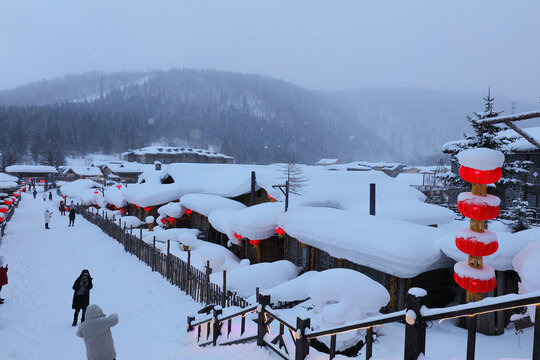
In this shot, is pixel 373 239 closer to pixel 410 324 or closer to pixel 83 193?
pixel 410 324

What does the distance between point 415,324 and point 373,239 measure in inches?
268

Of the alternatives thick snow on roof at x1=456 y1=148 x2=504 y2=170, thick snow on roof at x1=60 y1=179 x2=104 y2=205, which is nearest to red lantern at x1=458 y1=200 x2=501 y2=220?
thick snow on roof at x1=456 y1=148 x2=504 y2=170

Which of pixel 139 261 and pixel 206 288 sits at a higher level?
pixel 206 288

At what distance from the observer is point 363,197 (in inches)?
630

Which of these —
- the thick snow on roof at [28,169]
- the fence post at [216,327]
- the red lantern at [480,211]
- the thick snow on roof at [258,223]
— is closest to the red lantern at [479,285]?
the red lantern at [480,211]

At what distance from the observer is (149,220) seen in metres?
24.5

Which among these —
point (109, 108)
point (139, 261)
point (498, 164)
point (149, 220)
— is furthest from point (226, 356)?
point (109, 108)

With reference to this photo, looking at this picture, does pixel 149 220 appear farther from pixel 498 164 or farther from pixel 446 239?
pixel 498 164

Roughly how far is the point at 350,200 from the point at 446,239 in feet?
21.0

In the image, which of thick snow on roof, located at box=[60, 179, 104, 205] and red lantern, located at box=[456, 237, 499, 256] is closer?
red lantern, located at box=[456, 237, 499, 256]

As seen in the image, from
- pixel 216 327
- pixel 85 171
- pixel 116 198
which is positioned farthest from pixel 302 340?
pixel 85 171

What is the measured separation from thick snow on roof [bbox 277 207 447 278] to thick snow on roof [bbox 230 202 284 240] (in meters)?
2.00

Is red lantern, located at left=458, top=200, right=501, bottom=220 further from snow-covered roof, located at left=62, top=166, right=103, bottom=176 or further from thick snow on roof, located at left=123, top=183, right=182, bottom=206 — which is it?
snow-covered roof, located at left=62, top=166, right=103, bottom=176

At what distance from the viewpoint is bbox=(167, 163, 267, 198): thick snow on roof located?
2151 centimetres
